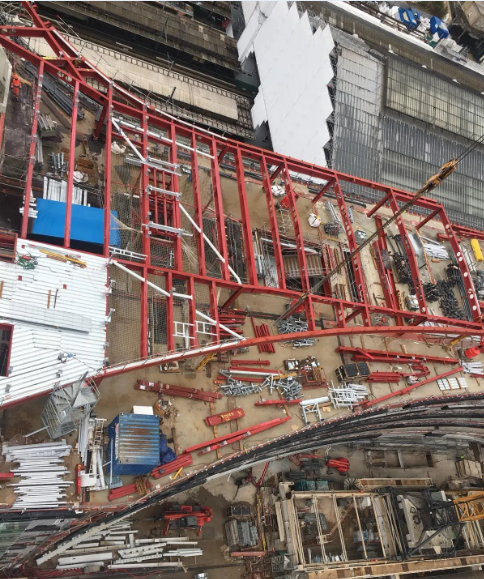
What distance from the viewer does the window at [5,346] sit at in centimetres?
1958

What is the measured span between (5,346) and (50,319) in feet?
9.04

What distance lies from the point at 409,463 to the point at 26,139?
44.8m

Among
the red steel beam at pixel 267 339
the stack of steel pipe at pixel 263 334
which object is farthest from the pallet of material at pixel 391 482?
the stack of steel pipe at pixel 263 334

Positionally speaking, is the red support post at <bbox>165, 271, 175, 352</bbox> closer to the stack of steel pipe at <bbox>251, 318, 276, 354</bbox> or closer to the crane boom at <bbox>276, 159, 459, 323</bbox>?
the stack of steel pipe at <bbox>251, 318, 276, 354</bbox>

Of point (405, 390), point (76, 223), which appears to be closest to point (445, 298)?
point (405, 390)

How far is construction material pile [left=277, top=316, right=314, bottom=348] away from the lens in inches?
1265

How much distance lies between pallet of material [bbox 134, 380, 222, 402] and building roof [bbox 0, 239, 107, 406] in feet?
18.6

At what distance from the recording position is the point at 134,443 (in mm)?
23453

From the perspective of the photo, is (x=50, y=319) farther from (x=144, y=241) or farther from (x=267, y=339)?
(x=267, y=339)

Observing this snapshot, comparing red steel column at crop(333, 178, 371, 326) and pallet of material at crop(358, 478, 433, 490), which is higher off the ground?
red steel column at crop(333, 178, 371, 326)

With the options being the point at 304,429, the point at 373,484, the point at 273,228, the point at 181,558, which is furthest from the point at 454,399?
the point at 181,558

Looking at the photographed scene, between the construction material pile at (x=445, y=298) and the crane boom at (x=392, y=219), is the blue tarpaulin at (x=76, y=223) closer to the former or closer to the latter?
the crane boom at (x=392, y=219)

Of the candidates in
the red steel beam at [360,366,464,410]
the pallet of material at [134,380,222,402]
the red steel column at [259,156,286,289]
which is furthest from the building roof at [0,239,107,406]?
the red steel beam at [360,366,464,410]

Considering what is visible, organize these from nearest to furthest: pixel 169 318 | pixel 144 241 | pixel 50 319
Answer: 1. pixel 50 319
2. pixel 169 318
3. pixel 144 241
